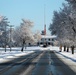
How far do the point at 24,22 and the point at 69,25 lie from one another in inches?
2255

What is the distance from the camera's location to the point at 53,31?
2847 inches

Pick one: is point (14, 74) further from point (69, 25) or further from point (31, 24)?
point (31, 24)

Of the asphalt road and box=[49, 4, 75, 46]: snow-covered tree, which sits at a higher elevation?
box=[49, 4, 75, 46]: snow-covered tree

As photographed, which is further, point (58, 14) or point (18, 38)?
point (18, 38)

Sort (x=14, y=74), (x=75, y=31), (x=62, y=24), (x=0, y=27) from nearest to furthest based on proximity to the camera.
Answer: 1. (x=14, y=74)
2. (x=75, y=31)
3. (x=62, y=24)
4. (x=0, y=27)

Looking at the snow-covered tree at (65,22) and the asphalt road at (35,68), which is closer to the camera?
the asphalt road at (35,68)

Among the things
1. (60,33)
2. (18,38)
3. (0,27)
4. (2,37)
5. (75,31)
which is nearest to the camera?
(75,31)

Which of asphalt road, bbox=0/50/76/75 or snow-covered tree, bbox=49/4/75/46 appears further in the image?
snow-covered tree, bbox=49/4/75/46

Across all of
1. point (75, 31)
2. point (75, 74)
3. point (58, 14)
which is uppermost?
point (58, 14)

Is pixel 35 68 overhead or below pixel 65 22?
below

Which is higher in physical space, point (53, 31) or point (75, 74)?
point (53, 31)

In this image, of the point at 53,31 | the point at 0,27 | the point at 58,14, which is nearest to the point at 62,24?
the point at 58,14

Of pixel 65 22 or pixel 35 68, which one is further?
pixel 65 22

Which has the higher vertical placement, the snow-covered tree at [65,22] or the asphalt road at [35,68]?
the snow-covered tree at [65,22]
